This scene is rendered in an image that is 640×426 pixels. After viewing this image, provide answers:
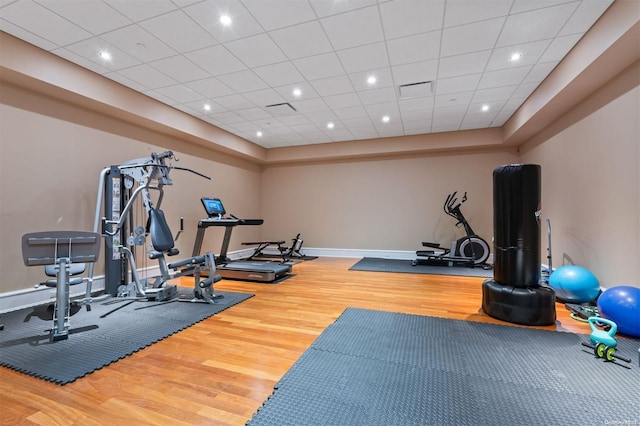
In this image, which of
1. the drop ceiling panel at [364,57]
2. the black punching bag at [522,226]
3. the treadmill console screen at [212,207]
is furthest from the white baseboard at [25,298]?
the black punching bag at [522,226]

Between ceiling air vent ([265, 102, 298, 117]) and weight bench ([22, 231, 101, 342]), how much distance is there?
338cm

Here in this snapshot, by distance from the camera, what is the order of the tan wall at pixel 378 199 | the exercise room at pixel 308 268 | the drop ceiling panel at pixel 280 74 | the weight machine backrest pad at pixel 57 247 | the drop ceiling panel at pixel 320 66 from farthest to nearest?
the tan wall at pixel 378 199 < the drop ceiling panel at pixel 280 74 < the drop ceiling panel at pixel 320 66 < the weight machine backrest pad at pixel 57 247 < the exercise room at pixel 308 268

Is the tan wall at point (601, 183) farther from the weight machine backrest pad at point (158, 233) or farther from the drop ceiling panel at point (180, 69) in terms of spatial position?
the weight machine backrest pad at point (158, 233)

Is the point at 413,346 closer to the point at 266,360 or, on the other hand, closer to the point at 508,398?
the point at 508,398

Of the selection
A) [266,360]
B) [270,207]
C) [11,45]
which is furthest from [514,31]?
[270,207]

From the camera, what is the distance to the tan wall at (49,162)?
3.30 m

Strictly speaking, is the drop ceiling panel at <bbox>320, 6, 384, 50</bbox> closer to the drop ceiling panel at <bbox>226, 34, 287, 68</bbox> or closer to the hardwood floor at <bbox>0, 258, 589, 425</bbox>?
the drop ceiling panel at <bbox>226, 34, 287, 68</bbox>

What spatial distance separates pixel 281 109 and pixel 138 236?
3.05 m

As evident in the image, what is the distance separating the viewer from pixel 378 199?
7.44m

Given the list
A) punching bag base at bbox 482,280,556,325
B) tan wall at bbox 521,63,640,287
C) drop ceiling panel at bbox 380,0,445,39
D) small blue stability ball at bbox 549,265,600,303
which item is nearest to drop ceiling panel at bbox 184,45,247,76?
drop ceiling panel at bbox 380,0,445,39

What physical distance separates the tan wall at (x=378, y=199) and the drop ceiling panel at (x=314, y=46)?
2.08 m

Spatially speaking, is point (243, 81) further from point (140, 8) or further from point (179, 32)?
point (140, 8)

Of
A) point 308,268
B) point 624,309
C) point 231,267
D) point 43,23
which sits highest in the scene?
point 43,23

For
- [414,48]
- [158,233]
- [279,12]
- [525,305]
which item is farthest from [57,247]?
[525,305]
